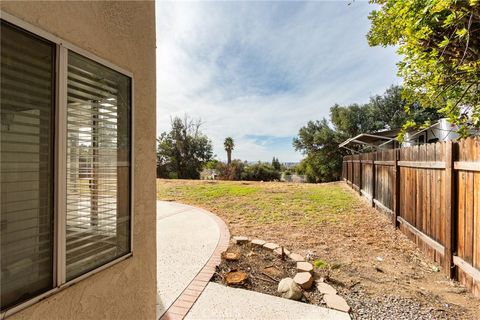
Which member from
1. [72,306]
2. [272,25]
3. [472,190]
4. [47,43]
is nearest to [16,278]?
[72,306]

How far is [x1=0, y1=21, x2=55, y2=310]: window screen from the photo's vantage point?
1377 millimetres

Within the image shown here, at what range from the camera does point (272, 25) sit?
9.55 meters

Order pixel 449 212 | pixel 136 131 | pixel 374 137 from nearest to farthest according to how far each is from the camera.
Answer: pixel 136 131 < pixel 449 212 < pixel 374 137

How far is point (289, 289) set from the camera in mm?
3420

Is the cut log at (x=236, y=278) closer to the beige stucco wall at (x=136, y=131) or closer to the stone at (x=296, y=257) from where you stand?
the stone at (x=296, y=257)

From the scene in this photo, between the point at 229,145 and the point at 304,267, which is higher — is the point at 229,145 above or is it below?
above

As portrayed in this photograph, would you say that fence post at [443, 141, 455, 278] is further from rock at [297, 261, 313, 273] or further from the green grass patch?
the green grass patch

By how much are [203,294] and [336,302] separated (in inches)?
68.1

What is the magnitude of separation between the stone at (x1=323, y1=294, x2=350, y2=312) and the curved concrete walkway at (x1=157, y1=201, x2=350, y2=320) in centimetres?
8

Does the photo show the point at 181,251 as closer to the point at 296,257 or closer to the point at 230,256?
the point at 230,256

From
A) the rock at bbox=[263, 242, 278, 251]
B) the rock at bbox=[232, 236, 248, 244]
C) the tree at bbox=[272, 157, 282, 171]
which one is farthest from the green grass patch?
the tree at bbox=[272, 157, 282, 171]

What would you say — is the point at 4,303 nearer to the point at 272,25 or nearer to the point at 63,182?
the point at 63,182

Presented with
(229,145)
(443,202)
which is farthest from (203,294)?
(229,145)

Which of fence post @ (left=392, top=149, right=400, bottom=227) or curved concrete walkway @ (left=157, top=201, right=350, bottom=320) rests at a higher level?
fence post @ (left=392, top=149, right=400, bottom=227)
